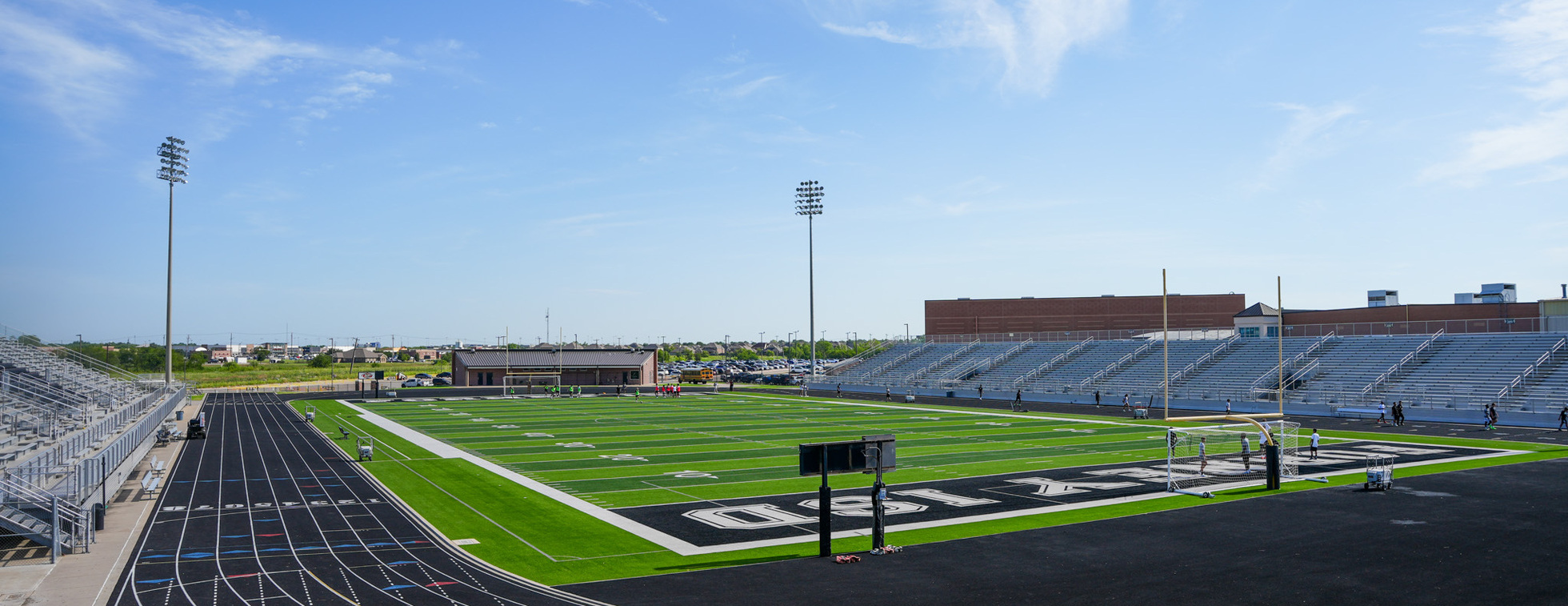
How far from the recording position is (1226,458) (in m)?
29.8

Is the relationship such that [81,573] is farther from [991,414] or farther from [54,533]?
[991,414]

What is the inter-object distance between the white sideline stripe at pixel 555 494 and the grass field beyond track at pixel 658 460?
33cm

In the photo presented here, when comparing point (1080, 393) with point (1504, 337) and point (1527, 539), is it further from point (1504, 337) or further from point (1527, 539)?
point (1527, 539)

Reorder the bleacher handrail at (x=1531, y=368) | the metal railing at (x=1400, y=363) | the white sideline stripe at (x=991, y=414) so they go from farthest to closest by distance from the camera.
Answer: the metal railing at (x=1400, y=363)
the white sideline stripe at (x=991, y=414)
the bleacher handrail at (x=1531, y=368)

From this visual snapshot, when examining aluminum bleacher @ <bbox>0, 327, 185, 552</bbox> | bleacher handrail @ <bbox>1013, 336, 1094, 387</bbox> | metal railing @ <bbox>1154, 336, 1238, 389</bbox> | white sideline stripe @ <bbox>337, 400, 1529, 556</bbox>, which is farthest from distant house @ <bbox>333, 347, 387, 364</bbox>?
white sideline stripe @ <bbox>337, 400, 1529, 556</bbox>

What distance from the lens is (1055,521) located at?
66.4ft

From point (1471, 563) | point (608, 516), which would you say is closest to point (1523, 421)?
point (1471, 563)

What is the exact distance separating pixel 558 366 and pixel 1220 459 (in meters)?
72.1

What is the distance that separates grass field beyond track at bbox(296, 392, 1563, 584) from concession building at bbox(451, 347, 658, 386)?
29379 mm

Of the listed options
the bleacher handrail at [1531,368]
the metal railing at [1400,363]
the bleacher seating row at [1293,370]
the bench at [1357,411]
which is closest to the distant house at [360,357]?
the bleacher seating row at [1293,370]

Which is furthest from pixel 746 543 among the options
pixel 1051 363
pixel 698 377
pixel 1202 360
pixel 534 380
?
pixel 698 377

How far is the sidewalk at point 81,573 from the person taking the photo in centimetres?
1466

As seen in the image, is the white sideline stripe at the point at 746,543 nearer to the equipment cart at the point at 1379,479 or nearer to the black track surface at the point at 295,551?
the equipment cart at the point at 1379,479


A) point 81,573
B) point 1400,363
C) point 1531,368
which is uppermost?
point 1400,363
